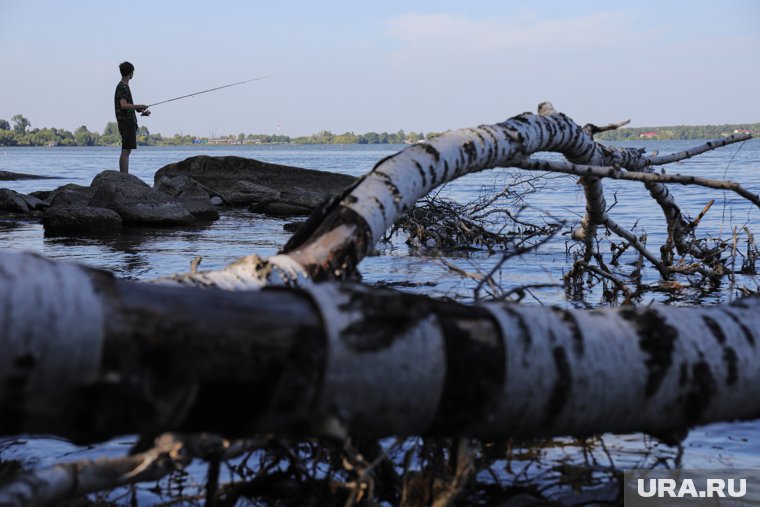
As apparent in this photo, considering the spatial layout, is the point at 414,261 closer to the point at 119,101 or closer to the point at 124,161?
the point at 119,101

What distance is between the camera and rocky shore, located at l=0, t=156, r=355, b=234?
13.9 m

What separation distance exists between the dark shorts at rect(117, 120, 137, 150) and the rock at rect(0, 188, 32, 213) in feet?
9.47

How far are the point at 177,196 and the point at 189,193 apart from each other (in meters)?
0.30

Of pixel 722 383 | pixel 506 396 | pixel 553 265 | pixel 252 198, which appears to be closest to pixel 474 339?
pixel 506 396

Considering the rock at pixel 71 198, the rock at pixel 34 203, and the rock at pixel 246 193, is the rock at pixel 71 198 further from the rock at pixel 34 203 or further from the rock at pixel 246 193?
the rock at pixel 246 193

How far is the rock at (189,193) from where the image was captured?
17.0 metres

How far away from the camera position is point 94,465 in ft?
8.32

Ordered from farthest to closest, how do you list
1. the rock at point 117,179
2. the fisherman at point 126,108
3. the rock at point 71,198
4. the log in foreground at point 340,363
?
the rock at point 71,198 < the rock at point 117,179 < the fisherman at point 126,108 < the log in foreground at point 340,363

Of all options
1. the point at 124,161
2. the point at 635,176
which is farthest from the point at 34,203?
the point at 635,176

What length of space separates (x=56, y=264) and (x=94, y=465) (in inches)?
43.7

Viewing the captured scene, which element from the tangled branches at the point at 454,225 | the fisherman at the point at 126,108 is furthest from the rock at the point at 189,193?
the tangled branches at the point at 454,225

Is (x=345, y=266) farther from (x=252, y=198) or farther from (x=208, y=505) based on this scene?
(x=252, y=198)

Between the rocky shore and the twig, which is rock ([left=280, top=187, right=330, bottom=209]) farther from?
the twig

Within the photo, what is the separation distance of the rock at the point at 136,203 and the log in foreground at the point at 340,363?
44.7 ft
